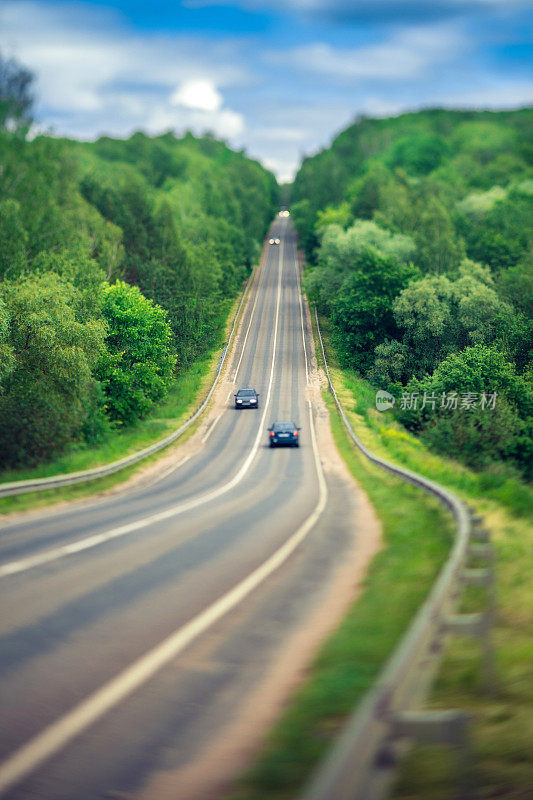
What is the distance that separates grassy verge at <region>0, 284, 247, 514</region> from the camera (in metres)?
19.6

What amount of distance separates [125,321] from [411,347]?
96.1ft

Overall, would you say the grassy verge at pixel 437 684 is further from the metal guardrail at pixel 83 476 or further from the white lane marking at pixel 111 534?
the metal guardrail at pixel 83 476

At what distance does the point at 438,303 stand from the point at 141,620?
53.3 metres

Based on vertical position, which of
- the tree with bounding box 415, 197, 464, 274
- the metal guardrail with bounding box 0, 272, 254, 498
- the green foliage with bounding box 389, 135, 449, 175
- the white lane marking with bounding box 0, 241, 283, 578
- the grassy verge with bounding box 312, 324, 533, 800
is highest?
the green foliage with bounding box 389, 135, 449, 175

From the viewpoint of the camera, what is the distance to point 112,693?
288 inches

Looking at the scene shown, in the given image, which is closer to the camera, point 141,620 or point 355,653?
point 355,653

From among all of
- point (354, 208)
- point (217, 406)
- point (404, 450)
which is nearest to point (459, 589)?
point (404, 450)

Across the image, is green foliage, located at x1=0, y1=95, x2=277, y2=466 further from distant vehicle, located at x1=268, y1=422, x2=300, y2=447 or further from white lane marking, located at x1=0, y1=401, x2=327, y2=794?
white lane marking, located at x1=0, y1=401, x2=327, y2=794

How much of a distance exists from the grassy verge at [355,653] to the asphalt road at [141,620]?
0.75 meters

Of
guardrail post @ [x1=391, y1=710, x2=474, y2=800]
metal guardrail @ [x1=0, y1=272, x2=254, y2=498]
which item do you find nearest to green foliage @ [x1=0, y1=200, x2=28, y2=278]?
metal guardrail @ [x1=0, y1=272, x2=254, y2=498]

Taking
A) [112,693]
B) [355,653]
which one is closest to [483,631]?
[355,653]

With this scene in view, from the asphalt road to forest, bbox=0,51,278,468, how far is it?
10.3 m

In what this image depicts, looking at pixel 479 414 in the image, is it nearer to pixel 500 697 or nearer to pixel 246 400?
pixel 246 400

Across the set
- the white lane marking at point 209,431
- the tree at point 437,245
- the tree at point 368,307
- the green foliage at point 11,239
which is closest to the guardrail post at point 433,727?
the white lane marking at point 209,431
